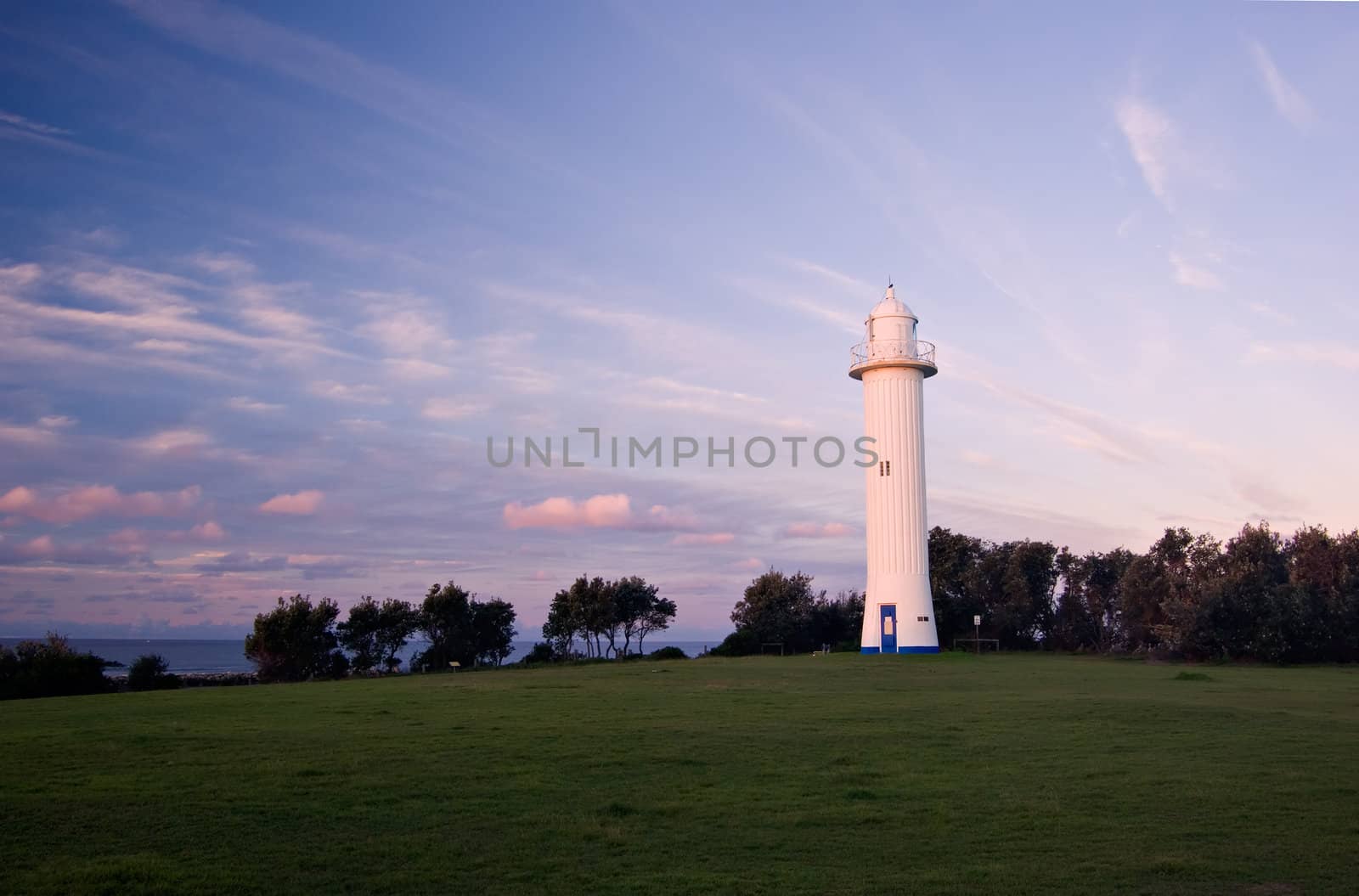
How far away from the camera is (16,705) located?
76.0ft

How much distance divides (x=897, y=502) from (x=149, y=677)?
29968mm

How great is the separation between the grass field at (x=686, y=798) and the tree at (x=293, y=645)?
71.4 feet

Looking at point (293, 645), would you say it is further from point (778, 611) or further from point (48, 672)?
point (778, 611)

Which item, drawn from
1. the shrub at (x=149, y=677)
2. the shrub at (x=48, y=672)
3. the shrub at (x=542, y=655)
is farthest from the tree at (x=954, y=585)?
the shrub at (x=48, y=672)

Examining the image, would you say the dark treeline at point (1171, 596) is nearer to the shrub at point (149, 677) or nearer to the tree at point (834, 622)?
the tree at point (834, 622)

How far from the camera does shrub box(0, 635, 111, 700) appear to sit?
106 ft

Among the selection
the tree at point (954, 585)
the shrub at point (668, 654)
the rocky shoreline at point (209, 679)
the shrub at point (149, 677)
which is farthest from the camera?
the tree at point (954, 585)

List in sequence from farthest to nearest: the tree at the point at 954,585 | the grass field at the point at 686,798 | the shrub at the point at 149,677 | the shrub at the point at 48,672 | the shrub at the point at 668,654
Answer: the tree at the point at 954,585 < the shrub at the point at 668,654 < the shrub at the point at 149,677 < the shrub at the point at 48,672 < the grass field at the point at 686,798

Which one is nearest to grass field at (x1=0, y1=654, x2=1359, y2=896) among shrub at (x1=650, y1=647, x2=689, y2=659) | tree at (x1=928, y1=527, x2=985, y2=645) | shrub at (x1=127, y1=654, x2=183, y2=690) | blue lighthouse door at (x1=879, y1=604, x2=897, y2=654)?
shrub at (x1=127, y1=654, x2=183, y2=690)

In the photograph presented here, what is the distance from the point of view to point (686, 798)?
11.4m

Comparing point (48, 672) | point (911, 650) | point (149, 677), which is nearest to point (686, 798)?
point (48, 672)

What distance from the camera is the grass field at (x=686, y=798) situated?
8406mm

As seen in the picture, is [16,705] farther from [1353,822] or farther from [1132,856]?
[1353,822]

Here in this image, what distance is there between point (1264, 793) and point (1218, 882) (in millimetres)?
4040
